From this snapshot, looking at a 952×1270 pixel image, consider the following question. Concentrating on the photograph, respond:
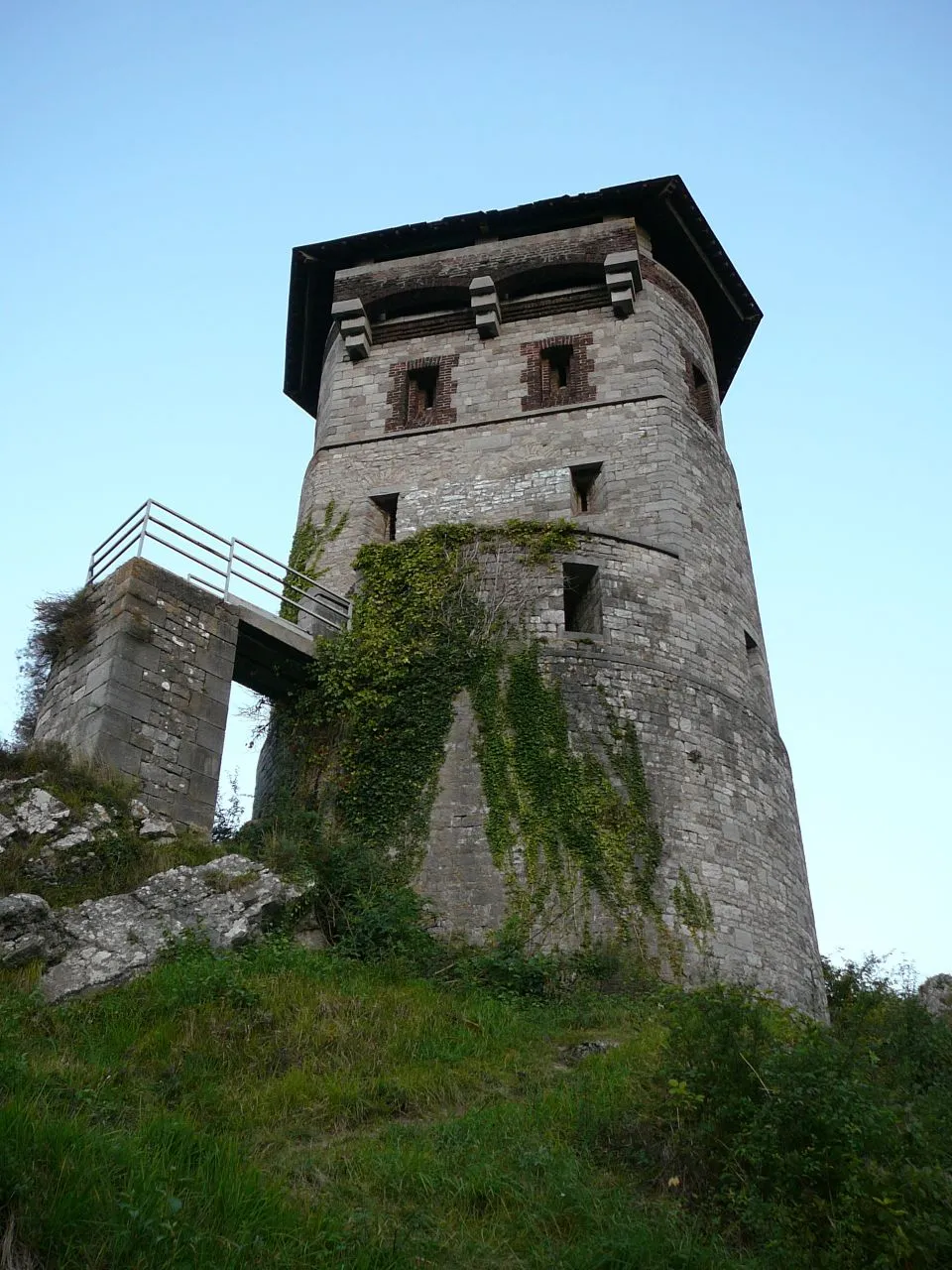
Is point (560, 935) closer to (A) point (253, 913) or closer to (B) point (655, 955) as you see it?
(B) point (655, 955)

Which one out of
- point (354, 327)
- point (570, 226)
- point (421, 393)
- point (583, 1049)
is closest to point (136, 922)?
point (583, 1049)

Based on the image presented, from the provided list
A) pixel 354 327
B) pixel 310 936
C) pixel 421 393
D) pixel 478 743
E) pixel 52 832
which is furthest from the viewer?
pixel 354 327

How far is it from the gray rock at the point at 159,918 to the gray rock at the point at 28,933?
10cm

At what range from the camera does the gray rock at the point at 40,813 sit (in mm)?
10023

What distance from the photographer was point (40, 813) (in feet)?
33.2

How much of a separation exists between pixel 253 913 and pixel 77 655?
3891 mm

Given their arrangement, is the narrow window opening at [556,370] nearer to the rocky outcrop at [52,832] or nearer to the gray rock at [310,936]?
the gray rock at [310,936]

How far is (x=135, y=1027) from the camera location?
26.9 ft

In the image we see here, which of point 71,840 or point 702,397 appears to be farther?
point 702,397

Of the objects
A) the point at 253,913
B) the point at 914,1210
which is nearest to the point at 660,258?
the point at 253,913

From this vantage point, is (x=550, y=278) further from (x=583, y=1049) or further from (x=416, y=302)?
(x=583, y=1049)

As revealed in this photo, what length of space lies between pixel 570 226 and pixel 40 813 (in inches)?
487

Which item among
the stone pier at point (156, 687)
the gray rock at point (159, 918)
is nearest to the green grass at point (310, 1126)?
the gray rock at point (159, 918)

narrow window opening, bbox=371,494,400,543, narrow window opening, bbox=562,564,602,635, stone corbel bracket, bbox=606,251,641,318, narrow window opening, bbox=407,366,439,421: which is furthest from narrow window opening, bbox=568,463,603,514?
stone corbel bracket, bbox=606,251,641,318
